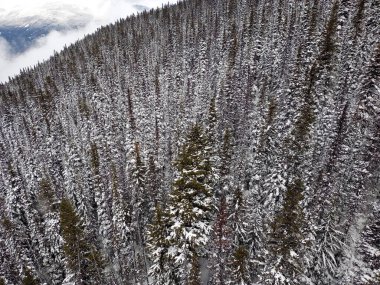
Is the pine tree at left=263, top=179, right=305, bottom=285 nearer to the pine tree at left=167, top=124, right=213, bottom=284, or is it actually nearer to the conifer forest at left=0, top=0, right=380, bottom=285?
the conifer forest at left=0, top=0, right=380, bottom=285

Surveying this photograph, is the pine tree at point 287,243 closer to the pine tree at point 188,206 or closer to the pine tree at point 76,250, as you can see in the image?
the pine tree at point 188,206

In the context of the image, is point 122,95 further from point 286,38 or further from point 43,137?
point 286,38

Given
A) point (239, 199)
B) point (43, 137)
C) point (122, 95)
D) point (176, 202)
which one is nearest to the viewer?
point (176, 202)

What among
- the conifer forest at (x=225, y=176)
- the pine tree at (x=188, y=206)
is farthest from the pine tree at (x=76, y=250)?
the pine tree at (x=188, y=206)

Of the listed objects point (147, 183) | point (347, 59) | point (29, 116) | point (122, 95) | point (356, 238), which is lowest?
point (29, 116)

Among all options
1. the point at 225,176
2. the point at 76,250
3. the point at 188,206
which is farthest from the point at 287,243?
the point at 76,250

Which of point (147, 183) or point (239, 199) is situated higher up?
point (239, 199)

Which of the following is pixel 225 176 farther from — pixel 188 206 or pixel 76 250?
pixel 76 250

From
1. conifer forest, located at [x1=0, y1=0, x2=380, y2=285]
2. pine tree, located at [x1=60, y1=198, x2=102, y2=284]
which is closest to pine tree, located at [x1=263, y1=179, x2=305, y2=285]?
conifer forest, located at [x1=0, y1=0, x2=380, y2=285]

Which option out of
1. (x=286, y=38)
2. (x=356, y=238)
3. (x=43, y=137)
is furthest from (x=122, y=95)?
(x=356, y=238)
